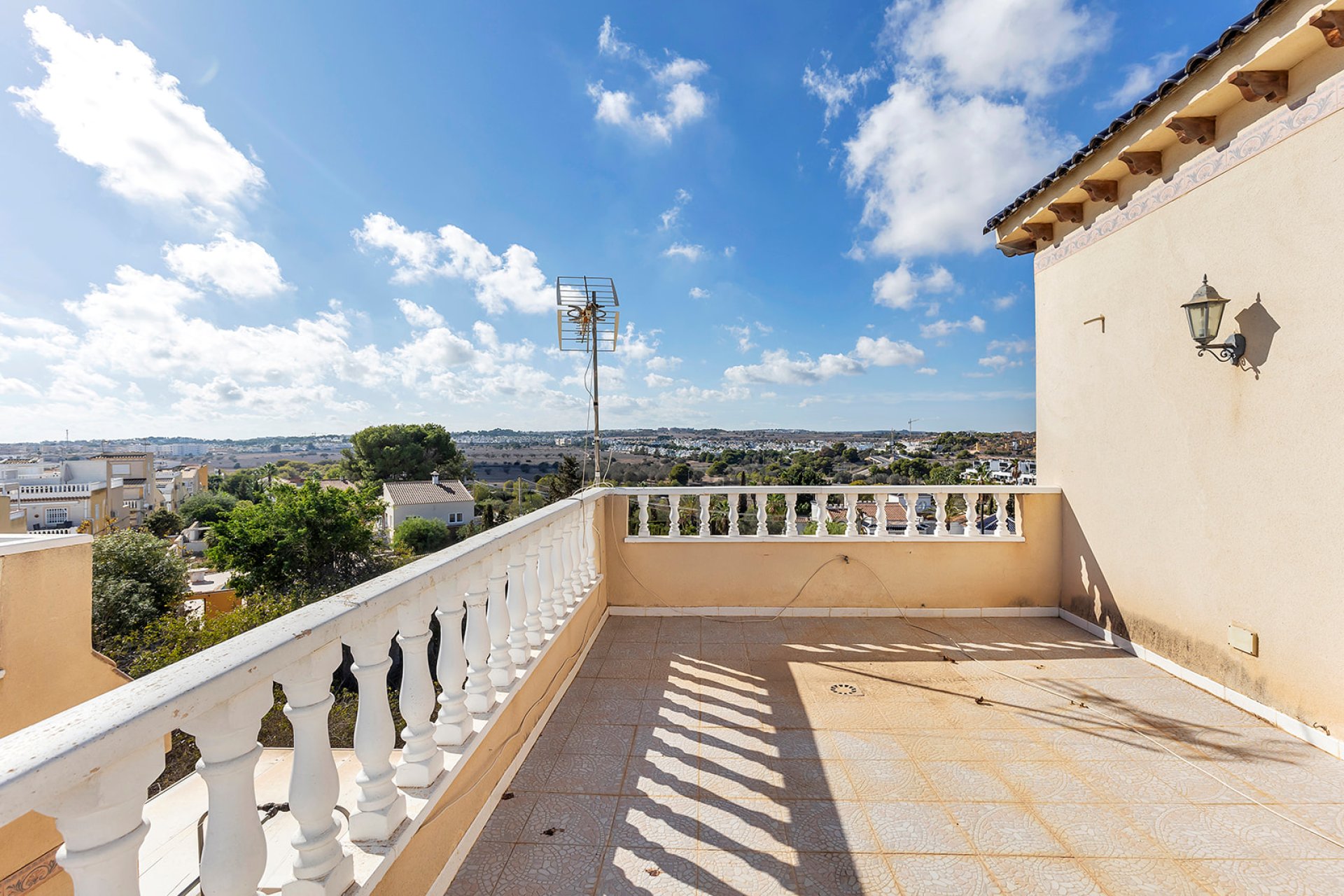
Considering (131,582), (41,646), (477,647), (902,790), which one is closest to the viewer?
(477,647)

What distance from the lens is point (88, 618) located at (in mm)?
3043

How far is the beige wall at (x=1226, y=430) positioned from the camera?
8.10 feet

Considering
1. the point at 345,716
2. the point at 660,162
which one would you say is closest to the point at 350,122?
the point at 660,162

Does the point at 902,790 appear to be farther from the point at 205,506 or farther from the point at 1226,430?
the point at 205,506

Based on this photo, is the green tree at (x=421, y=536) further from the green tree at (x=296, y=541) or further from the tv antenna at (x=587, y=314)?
the tv antenna at (x=587, y=314)

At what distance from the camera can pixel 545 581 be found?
2875 millimetres

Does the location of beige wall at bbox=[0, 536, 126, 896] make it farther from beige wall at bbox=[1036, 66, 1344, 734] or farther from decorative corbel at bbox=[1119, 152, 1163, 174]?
decorative corbel at bbox=[1119, 152, 1163, 174]

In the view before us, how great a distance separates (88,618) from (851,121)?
9570 millimetres

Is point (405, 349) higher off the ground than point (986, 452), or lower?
higher

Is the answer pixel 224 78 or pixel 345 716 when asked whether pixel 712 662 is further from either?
pixel 224 78

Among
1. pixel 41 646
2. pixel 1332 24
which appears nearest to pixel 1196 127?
pixel 1332 24

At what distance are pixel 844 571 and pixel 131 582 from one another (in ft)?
64.3

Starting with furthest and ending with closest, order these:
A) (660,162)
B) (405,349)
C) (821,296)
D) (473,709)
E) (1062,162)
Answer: (405,349)
(821,296)
(660,162)
(1062,162)
(473,709)

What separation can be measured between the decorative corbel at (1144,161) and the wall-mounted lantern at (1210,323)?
0.92m
